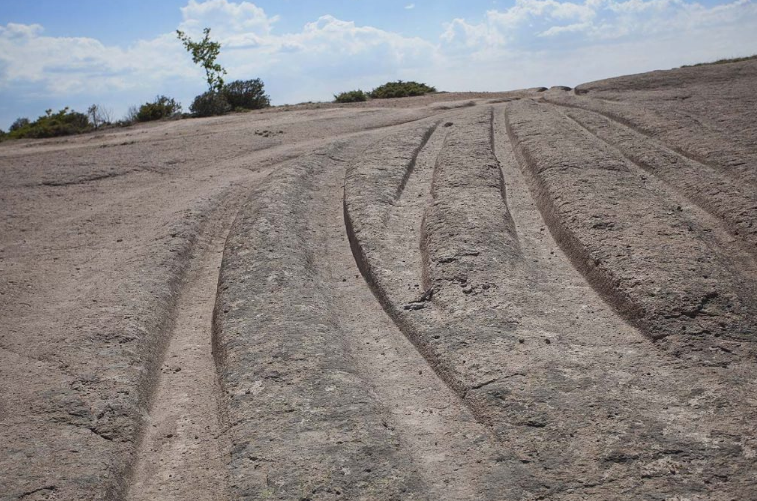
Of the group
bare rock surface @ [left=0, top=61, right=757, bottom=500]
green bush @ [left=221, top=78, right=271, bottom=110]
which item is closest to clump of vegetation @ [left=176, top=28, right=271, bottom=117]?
green bush @ [left=221, top=78, right=271, bottom=110]

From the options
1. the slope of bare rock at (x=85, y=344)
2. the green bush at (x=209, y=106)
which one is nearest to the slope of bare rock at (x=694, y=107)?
the slope of bare rock at (x=85, y=344)

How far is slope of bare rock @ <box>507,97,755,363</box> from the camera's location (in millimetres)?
7820

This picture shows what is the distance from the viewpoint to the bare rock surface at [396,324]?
239 inches

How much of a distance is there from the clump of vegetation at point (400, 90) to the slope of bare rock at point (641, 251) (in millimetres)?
17288

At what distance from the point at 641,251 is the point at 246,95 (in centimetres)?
2735

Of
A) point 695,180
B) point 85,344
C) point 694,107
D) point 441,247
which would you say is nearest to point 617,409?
point 441,247

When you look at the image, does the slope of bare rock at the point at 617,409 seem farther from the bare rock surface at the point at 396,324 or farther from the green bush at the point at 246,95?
the green bush at the point at 246,95

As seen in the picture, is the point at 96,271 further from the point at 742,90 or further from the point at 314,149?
the point at 742,90

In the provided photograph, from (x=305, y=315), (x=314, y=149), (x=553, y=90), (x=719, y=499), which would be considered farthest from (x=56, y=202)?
(x=553, y=90)

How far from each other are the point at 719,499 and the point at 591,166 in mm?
8611

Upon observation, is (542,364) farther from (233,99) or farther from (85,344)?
(233,99)

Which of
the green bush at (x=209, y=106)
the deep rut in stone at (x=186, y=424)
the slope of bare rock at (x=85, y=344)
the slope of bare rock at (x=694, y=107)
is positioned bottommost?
the deep rut in stone at (x=186, y=424)

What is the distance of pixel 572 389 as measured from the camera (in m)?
6.88

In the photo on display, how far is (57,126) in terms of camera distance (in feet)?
89.6
